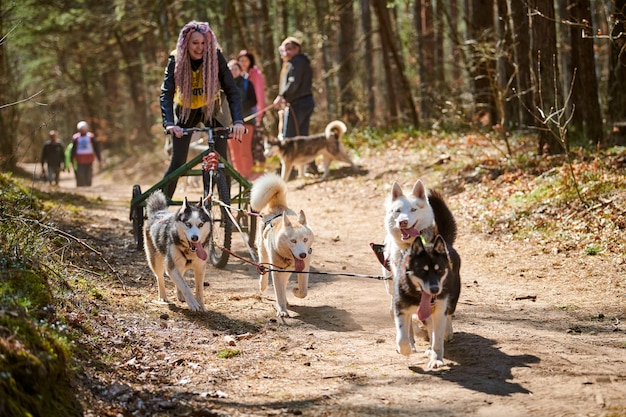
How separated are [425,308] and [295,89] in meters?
10.8

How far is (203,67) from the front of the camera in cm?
780

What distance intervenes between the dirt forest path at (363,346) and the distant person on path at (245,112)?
6.56m

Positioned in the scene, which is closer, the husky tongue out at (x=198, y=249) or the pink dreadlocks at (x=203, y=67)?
the husky tongue out at (x=198, y=249)

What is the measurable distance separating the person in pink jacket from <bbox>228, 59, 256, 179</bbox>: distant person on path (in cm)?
13

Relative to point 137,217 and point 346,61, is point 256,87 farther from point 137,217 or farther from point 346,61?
point 137,217

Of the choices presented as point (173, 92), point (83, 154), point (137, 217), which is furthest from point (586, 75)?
point (83, 154)

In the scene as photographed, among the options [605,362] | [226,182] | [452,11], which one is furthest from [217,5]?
[605,362]

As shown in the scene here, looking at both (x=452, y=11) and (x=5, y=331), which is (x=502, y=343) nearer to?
(x=5, y=331)

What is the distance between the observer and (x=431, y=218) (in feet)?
19.0

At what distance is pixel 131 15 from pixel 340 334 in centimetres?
2304

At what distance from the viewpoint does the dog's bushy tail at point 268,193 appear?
721 centimetres

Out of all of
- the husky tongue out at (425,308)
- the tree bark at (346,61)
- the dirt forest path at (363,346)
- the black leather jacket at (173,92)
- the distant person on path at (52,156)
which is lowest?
the dirt forest path at (363,346)

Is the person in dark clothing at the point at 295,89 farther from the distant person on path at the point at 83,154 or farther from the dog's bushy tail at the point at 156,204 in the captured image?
the distant person on path at the point at 83,154

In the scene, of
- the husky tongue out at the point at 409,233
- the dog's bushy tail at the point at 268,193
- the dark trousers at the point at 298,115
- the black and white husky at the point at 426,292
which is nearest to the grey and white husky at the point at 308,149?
the dark trousers at the point at 298,115
